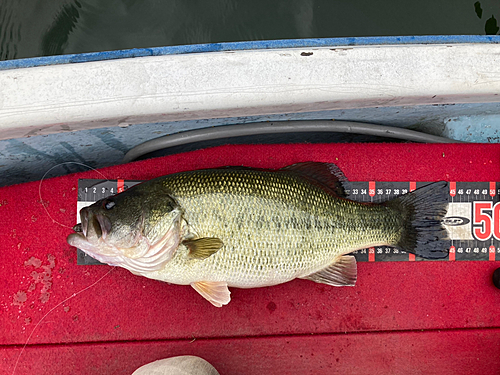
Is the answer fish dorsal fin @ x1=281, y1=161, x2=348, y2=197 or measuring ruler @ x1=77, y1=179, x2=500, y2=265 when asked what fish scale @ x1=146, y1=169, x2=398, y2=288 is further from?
measuring ruler @ x1=77, y1=179, x2=500, y2=265

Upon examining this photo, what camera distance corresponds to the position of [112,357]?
78.0 inches

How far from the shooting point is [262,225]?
70.1 inches

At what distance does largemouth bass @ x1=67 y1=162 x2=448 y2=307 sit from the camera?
1689mm

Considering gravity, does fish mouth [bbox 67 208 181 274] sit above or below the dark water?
below

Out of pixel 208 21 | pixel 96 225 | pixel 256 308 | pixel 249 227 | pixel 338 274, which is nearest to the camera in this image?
pixel 96 225

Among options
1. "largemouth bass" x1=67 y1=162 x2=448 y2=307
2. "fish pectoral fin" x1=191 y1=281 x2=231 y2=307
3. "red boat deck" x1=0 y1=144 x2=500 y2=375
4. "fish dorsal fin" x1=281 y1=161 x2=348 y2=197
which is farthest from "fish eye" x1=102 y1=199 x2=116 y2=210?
"fish dorsal fin" x1=281 y1=161 x2=348 y2=197

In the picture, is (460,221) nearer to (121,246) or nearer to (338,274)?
(338,274)

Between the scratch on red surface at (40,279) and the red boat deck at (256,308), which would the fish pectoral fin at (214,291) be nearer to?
the red boat deck at (256,308)

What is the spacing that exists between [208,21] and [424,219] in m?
2.11

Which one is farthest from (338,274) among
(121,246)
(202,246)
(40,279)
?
(40,279)

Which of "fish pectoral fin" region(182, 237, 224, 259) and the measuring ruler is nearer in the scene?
"fish pectoral fin" region(182, 237, 224, 259)

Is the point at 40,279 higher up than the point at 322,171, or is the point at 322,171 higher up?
the point at 322,171

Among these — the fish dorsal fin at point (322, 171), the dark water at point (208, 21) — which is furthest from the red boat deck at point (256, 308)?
the dark water at point (208, 21)

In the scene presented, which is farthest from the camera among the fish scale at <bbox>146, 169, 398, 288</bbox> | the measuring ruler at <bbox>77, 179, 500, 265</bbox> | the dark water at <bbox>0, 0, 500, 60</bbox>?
the dark water at <bbox>0, 0, 500, 60</bbox>
